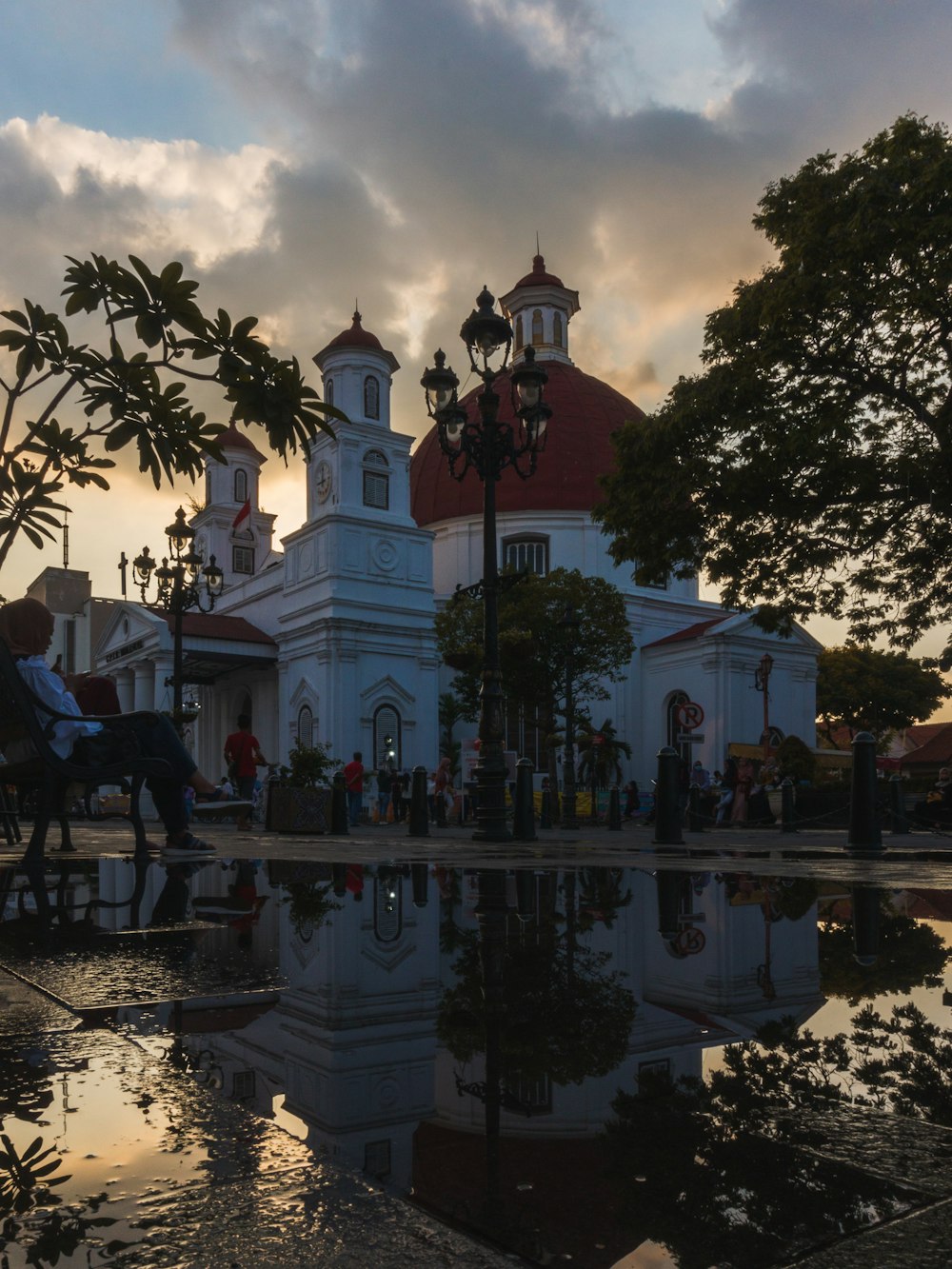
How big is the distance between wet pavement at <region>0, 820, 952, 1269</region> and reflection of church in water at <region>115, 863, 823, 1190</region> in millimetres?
11

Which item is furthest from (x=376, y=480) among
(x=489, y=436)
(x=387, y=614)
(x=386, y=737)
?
(x=489, y=436)

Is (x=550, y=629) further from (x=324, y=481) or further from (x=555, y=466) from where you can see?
(x=555, y=466)

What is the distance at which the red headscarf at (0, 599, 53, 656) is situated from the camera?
5.62 meters

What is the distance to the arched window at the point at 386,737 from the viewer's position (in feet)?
129

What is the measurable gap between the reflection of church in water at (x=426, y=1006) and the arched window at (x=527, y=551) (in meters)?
43.2

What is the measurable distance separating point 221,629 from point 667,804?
1292 inches

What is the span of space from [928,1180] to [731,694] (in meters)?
42.5

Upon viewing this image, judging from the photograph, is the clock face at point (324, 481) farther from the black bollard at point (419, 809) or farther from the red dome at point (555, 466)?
the black bollard at point (419, 809)

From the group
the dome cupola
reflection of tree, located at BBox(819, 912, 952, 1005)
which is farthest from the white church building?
reflection of tree, located at BBox(819, 912, 952, 1005)

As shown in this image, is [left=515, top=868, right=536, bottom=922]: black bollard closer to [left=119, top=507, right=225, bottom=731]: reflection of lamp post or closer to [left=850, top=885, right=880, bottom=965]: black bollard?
[left=850, top=885, right=880, bottom=965]: black bollard

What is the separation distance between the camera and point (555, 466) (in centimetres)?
4909

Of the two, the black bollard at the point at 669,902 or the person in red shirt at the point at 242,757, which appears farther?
the person in red shirt at the point at 242,757

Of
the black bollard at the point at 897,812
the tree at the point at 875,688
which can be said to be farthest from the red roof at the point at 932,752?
the black bollard at the point at 897,812

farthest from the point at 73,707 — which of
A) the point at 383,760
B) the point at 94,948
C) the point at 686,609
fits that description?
the point at 686,609
